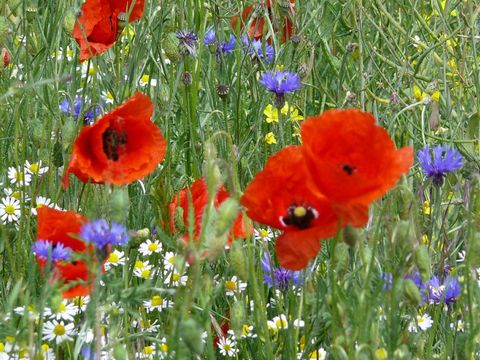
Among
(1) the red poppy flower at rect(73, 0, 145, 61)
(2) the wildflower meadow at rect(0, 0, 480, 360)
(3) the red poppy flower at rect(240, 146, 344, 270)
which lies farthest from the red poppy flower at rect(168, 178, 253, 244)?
(1) the red poppy flower at rect(73, 0, 145, 61)

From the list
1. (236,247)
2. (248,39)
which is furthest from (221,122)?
(236,247)

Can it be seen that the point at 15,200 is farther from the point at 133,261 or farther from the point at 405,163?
the point at 405,163

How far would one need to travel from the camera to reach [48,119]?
2383 mm

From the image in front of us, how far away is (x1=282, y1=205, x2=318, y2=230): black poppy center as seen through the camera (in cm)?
128

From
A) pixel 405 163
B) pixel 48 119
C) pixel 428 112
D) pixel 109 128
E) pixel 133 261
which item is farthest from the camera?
pixel 428 112

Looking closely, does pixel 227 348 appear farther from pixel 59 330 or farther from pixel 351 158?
pixel 351 158

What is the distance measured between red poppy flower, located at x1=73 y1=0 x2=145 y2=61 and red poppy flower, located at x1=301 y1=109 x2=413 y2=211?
2.95ft

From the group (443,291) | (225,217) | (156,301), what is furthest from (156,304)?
(225,217)

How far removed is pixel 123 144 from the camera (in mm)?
1614

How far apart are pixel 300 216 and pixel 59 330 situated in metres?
0.48

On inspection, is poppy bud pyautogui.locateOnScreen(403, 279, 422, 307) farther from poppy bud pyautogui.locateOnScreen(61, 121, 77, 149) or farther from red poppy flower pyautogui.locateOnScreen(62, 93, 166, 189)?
poppy bud pyautogui.locateOnScreen(61, 121, 77, 149)

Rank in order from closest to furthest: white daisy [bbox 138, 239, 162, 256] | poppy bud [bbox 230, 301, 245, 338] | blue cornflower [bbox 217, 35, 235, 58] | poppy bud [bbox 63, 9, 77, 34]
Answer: poppy bud [bbox 230, 301, 245, 338]
white daisy [bbox 138, 239, 162, 256]
poppy bud [bbox 63, 9, 77, 34]
blue cornflower [bbox 217, 35, 235, 58]

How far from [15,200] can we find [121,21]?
39 cm

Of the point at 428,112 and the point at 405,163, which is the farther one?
the point at 428,112
